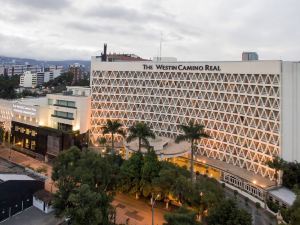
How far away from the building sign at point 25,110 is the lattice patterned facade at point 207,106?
18.0 metres

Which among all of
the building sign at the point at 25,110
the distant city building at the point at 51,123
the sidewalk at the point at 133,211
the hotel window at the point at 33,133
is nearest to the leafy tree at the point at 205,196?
the sidewalk at the point at 133,211

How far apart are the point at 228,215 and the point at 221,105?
41811mm

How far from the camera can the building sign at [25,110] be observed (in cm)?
9775

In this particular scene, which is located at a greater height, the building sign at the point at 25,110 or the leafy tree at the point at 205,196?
the building sign at the point at 25,110

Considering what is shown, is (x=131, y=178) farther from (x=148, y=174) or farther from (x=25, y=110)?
(x=25, y=110)

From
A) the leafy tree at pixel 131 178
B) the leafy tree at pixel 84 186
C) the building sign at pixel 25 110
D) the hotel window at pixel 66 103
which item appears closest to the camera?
the leafy tree at pixel 84 186

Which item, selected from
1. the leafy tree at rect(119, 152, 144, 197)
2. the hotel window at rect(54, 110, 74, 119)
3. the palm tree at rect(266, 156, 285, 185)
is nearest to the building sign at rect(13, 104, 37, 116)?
the hotel window at rect(54, 110, 74, 119)

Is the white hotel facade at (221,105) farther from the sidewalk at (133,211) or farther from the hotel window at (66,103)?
the sidewalk at (133,211)

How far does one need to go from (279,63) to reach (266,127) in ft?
44.9

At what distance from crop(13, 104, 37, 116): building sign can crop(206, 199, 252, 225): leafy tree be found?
7089cm

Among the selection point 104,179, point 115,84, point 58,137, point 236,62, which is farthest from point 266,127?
point 58,137

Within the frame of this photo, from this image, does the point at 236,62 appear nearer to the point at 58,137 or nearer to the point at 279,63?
the point at 279,63

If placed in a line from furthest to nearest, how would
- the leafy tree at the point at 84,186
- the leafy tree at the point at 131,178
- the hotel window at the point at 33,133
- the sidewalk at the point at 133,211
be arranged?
the hotel window at the point at 33,133 → the leafy tree at the point at 131,178 → the sidewalk at the point at 133,211 → the leafy tree at the point at 84,186

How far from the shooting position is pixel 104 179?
55.2 m
